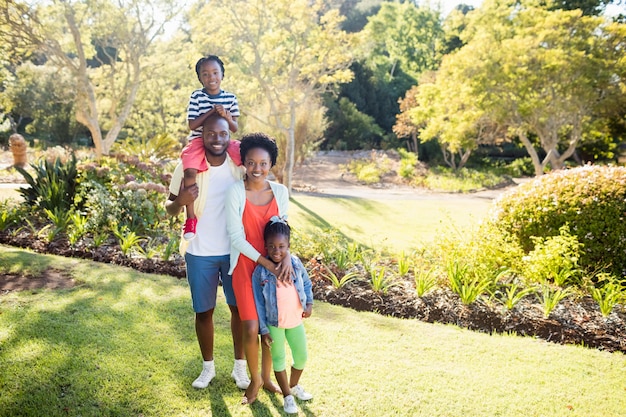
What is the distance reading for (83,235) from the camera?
6.40 meters

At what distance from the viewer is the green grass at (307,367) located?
2.92 m

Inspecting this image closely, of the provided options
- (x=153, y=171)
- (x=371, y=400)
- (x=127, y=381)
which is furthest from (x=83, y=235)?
(x=371, y=400)

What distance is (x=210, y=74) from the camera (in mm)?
2812

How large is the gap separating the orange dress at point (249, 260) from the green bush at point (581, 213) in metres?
4.00

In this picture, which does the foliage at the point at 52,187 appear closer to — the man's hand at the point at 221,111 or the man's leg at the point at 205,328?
the man's leg at the point at 205,328

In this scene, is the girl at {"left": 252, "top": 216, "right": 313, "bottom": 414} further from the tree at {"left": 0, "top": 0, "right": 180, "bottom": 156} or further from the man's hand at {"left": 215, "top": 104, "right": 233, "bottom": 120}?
the tree at {"left": 0, "top": 0, "right": 180, "bottom": 156}

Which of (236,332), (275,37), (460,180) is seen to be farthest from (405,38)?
(236,332)

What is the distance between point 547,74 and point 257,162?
15.1 metres

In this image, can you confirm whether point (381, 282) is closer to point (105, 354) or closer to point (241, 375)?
point (241, 375)

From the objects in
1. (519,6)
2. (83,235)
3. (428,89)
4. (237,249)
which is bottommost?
(83,235)

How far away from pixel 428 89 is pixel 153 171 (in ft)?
49.8

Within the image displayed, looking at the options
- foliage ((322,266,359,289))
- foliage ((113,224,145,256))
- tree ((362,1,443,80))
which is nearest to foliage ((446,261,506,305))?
foliage ((322,266,359,289))

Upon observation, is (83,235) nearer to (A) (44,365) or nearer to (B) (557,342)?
(A) (44,365)

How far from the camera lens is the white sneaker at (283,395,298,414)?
111 inches
